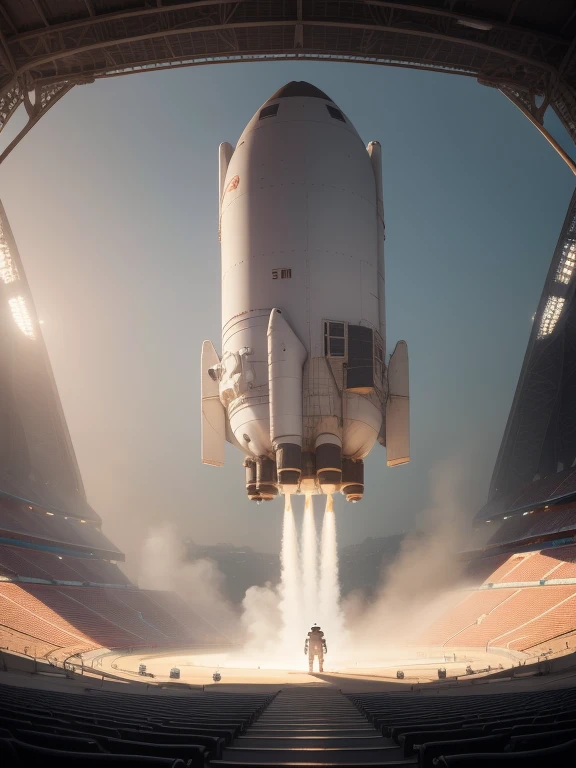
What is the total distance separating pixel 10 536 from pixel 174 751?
44.0 m

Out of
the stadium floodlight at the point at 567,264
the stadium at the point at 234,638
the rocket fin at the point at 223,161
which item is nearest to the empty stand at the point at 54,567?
the stadium at the point at 234,638

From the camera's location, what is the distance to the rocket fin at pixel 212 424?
73.4 ft

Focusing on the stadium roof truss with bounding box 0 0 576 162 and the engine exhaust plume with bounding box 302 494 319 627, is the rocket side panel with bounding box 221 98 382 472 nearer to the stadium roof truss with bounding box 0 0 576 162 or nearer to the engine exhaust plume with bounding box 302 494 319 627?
the stadium roof truss with bounding box 0 0 576 162

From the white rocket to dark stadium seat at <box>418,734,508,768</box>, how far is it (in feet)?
49.5

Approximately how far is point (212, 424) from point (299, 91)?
40.2ft

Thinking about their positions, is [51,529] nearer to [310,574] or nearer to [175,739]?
[310,574]

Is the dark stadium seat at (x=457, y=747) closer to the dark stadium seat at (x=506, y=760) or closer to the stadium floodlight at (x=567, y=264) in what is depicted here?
the dark stadium seat at (x=506, y=760)

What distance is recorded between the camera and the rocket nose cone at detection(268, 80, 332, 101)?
23562mm

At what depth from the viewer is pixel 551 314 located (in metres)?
50.5

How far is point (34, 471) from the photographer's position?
56250 mm

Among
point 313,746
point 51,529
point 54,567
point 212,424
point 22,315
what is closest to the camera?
point 313,746

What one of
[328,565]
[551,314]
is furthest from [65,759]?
[551,314]

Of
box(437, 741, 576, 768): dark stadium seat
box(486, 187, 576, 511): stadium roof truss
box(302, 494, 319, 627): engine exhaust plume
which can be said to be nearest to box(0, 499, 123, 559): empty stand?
box(302, 494, 319, 627): engine exhaust plume

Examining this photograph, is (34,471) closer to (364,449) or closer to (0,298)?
(0,298)
